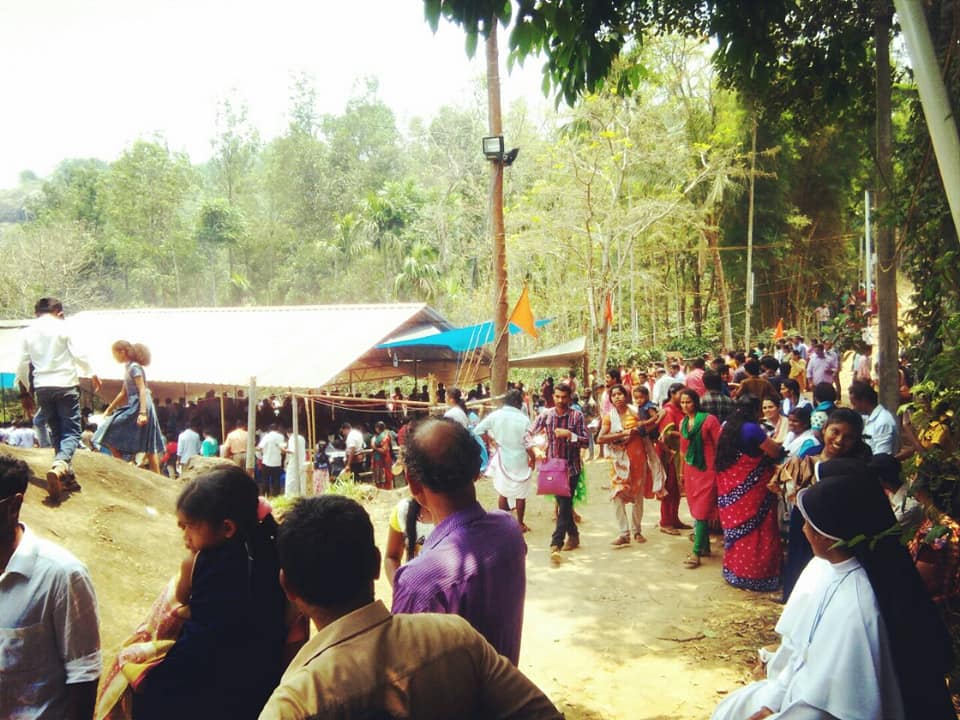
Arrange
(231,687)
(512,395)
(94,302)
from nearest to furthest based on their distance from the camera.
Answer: (231,687) < (512,395) < (94,302)

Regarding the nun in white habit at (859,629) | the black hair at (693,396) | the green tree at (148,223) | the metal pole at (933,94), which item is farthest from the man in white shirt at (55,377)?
the green tree at (148,223)

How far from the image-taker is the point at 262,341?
14469mm

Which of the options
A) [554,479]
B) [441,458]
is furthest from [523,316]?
[441,458]

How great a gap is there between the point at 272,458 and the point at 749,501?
810 centimetres

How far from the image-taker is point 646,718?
3.92 m

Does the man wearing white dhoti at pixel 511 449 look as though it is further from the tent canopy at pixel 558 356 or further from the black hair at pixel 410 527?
the tent canopy at pixel 558 356

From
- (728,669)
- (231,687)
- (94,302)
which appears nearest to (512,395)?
(728,669)

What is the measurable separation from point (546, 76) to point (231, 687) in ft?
9.70

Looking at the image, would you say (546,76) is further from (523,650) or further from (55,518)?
(55,518)

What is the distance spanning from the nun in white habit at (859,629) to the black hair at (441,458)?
1.07 meters

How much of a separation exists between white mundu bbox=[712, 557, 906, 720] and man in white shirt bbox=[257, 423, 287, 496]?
10.2 meters

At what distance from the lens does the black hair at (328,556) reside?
1.46 meters

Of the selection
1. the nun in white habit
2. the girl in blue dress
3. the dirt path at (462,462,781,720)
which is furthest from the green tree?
the nun in white habit

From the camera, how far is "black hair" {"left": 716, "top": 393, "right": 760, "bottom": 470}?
5.47 metres
